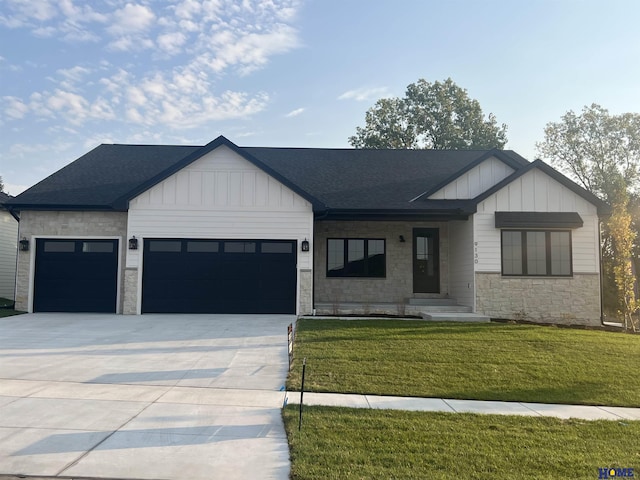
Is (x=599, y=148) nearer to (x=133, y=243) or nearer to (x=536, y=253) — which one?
(x=536, y=253)

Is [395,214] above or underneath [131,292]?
above

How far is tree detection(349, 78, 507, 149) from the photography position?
35938 millimetres

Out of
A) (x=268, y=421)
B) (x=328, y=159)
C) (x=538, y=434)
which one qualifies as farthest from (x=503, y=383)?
(x=328, y=159)

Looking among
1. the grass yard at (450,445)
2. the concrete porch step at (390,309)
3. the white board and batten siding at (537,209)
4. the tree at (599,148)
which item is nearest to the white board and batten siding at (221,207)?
the concrete porch step at (390,309)

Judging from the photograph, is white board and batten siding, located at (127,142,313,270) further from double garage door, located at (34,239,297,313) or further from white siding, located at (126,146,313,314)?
double garage door, located at (34,239,297,313)

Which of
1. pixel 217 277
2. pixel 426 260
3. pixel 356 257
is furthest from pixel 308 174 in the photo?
pixel 217 277

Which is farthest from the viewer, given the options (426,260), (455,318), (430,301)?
(426,260)

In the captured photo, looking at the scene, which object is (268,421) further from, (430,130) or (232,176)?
(430,130)

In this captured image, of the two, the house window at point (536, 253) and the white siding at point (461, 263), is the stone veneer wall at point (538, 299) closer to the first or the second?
the house window at point (536, 253)

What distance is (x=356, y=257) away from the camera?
1730cm

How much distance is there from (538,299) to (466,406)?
364 inches

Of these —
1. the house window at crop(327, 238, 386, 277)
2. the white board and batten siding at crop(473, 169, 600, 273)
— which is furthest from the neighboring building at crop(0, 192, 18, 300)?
the white board and batten siding at crop(473, 169, 600, 273)

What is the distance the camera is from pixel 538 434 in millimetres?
5535

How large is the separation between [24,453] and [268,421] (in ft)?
8.40
